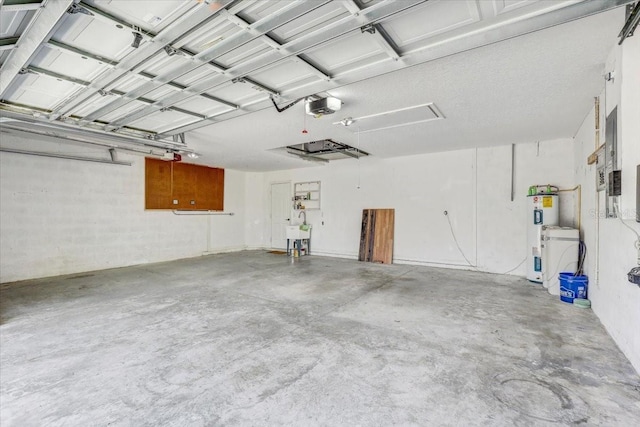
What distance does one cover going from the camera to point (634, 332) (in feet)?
7.64

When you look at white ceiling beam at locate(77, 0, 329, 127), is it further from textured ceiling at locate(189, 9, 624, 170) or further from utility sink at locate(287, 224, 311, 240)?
utility sink at locate(287, 224, 311, 240)

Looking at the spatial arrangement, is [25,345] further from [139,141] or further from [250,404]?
[139,141]

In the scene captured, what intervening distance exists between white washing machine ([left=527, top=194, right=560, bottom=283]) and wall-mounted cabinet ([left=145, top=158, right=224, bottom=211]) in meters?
7.73

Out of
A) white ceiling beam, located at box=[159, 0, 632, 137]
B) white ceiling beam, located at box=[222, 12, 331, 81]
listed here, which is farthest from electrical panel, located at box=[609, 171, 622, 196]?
white ceiling beam, located at box=[222, 12, 331, 81]

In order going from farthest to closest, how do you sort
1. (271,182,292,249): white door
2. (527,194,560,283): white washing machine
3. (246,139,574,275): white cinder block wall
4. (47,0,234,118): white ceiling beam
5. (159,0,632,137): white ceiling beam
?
(271,182,292,249): white door
(246,139,574,275): white cinder block wall
(527,194,560,283): white washing machine
(47,0,234,118): white ceiling beam
(159,0,632,137): white ceiling beam

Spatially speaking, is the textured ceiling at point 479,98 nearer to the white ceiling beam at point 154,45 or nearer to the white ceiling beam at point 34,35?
the white ceiling beam at point 154,45

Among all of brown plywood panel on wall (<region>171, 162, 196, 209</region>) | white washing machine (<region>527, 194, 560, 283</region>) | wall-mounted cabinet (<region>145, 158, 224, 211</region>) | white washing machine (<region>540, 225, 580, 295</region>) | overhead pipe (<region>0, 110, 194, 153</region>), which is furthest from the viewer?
brown plywood panel on wall (<region>171, 162, 196, 209</region>)

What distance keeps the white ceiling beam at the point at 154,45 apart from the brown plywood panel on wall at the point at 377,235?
5888 mm

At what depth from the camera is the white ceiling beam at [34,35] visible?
1829 millimetres

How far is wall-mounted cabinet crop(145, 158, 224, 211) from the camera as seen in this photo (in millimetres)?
7246

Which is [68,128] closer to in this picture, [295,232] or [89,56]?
[89,56]

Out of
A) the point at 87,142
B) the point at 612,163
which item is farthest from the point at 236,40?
the point at 87,142

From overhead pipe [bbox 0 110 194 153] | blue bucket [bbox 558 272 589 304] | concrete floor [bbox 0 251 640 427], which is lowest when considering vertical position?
concrete floor [bbox 0 251 640 427]

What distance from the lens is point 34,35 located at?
210cm
